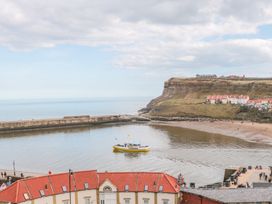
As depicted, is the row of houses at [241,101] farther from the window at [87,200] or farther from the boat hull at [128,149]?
the window at [87,200]

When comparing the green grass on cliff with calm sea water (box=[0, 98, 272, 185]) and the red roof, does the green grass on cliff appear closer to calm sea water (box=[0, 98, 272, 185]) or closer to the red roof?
calm sea water (box=[0, 98, 272, 185])

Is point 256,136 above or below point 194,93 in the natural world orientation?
below

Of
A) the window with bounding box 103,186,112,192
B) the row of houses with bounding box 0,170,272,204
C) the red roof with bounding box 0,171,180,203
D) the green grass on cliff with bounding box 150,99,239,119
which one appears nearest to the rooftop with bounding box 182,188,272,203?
the row of houses with bounding box 0,170,272,204

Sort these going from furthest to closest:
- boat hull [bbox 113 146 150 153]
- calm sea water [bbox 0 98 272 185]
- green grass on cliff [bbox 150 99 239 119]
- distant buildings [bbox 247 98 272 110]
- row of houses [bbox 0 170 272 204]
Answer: green grass on cliff [bbox 150 99 239 119] → distant buildings [bbox 247 98 272 110] → boat hull [bbox 113 146 150 153] → calm sea water [bbox 0 98 272 185] → row of houses [bbox 0 170 272 204]

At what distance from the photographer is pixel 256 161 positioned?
56906 mm

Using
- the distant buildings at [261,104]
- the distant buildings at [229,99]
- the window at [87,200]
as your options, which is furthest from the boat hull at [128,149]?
the distant buildings at [229,99]

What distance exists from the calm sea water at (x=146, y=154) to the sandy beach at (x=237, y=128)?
14.4 feet

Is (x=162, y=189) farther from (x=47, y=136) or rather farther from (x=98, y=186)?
(x=47, y=136)

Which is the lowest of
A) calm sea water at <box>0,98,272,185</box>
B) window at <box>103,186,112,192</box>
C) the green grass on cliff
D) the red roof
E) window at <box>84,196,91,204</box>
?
calm sea water at <box>0,98,272,185</box>

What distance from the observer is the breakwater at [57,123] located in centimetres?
10881

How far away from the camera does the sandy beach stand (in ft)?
268

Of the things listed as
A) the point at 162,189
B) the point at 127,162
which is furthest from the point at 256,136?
the point at 162,189

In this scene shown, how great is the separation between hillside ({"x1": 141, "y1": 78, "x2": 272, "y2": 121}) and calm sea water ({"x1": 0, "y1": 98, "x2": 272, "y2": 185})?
3017cm

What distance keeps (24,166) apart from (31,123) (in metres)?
56.9
